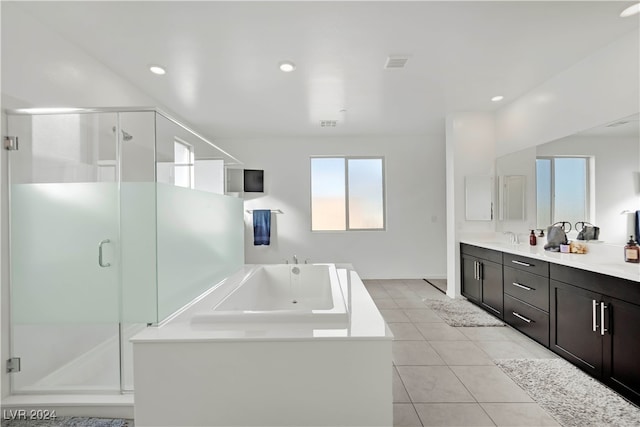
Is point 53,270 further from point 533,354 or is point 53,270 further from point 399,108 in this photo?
point 399,108

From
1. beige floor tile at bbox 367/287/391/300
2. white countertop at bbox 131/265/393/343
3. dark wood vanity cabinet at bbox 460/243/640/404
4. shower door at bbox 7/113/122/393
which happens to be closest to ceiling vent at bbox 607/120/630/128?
dark wood vanity cabinet at bbox 460/243/640/404

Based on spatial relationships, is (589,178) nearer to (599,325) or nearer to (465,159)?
(599,325)

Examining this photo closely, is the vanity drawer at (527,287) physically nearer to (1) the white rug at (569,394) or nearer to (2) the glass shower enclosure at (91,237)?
(1) the white rug at (569,394)

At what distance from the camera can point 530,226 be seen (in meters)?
3.48

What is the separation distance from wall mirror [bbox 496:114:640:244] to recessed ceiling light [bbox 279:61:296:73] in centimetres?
256

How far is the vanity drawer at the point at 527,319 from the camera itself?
2.68m

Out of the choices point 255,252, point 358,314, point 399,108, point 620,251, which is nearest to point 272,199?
point 255,252

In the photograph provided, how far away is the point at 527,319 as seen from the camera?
292 cm

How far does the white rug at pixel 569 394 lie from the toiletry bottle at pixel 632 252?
34.3 inches

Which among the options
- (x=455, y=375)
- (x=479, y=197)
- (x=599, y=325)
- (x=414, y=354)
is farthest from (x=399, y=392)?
(x=479, y=197)

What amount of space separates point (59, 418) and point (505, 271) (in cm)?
366

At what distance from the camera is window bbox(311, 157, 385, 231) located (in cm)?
563

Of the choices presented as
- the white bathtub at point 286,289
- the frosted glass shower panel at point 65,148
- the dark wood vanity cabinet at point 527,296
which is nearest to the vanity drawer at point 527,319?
the dark wood vanity cabinet at point 527,296

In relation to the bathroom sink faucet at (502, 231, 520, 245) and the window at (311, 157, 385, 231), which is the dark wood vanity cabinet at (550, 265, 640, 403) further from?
the window at (311, 157, 385, 231)
